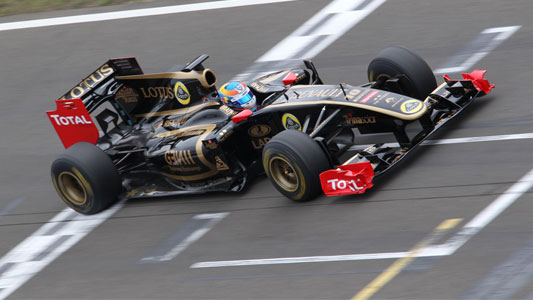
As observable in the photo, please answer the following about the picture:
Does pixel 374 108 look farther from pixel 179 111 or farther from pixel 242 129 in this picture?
pixel 179 111

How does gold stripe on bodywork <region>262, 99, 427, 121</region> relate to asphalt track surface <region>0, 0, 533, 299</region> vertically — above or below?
above

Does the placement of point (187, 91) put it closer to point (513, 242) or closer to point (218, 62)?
point (218, 62)

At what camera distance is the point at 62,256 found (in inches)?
391

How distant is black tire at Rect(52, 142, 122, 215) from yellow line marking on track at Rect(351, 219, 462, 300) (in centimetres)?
410

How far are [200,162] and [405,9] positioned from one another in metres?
6.27

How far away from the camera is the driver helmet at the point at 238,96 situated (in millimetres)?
10125

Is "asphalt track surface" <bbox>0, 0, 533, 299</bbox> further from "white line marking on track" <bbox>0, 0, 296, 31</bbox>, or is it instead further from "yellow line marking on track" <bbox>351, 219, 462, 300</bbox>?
"white line marking on track" <bbox>0, 0, 296, 31</bbox>

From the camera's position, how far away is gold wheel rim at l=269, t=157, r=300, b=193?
9302mm

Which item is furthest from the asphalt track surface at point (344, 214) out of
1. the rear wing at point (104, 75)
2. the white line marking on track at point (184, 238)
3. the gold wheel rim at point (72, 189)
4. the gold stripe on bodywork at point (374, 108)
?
the rear wing at point (104, 75)

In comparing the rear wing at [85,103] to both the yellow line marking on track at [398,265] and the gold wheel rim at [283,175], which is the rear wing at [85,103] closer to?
the gold wheel rim at [283,175]

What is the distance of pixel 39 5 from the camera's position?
18.7 meters

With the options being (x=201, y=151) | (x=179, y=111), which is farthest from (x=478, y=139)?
(x=179, y=111)

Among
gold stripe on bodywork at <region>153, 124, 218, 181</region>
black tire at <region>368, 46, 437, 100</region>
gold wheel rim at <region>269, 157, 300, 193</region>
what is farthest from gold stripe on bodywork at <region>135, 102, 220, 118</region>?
black tire at <region>368, 46, 437, 100</region>

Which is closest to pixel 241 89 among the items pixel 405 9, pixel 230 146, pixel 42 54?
pixel 230 146
